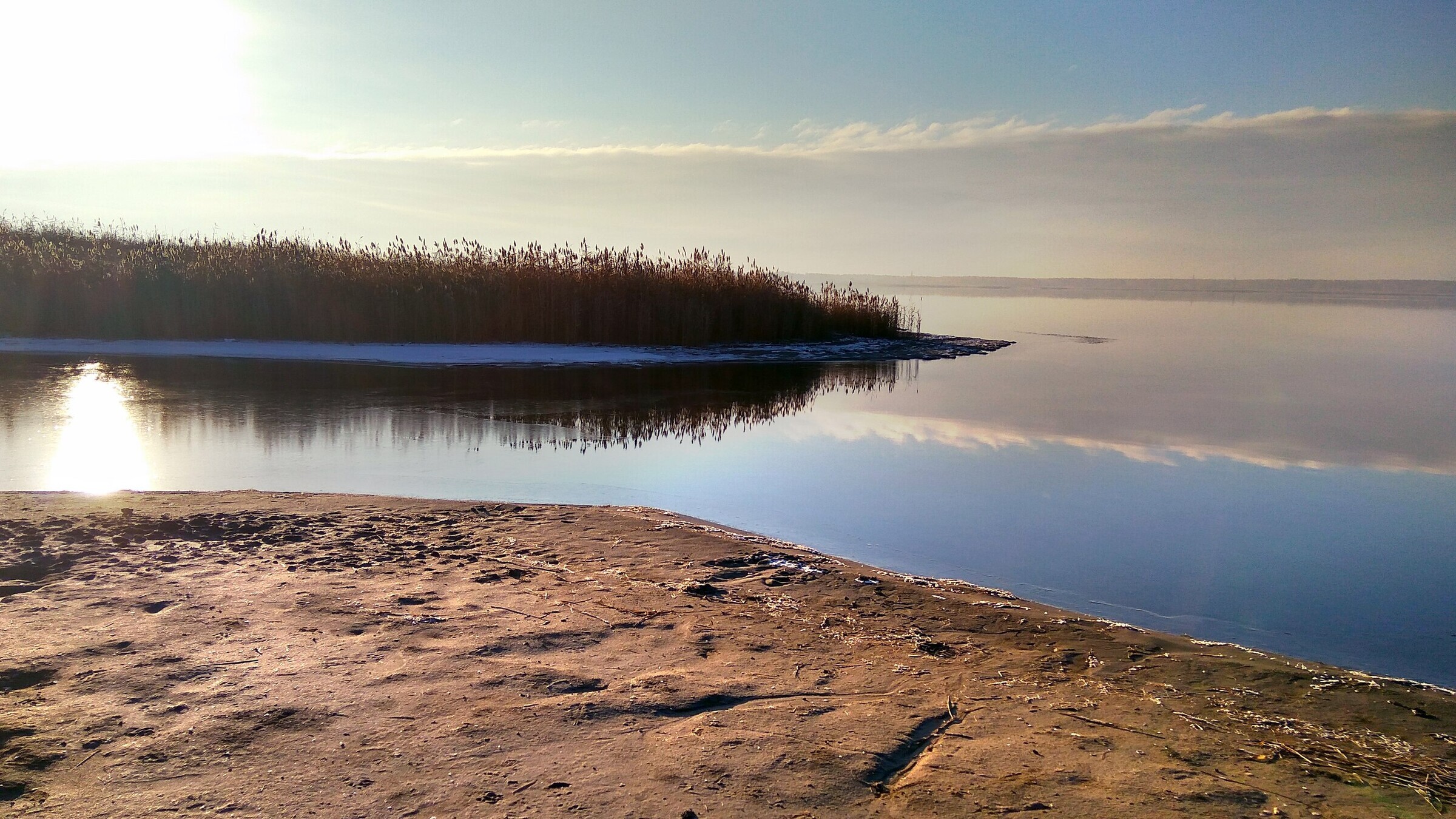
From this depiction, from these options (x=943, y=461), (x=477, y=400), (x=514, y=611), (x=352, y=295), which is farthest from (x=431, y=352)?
(x=514, y=611)

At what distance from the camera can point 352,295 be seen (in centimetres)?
1838

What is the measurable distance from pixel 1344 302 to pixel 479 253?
60.8m

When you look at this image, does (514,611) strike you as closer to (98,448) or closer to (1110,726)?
(1110,726)

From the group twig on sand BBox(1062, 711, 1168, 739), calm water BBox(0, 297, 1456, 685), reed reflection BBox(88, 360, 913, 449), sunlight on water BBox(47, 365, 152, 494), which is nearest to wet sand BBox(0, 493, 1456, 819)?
twig on sand BBox(1062, 711, 1168, 739)

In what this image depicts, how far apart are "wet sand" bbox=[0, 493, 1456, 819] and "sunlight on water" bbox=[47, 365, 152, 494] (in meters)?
Result: 1.68

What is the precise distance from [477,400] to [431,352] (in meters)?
5.79

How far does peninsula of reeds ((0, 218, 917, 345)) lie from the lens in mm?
17906

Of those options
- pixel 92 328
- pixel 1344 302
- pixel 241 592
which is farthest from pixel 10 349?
pixel 1344 302

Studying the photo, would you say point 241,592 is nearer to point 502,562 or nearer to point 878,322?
point 502,562

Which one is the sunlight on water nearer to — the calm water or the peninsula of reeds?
the calm water

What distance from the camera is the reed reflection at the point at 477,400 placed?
938 centimetres

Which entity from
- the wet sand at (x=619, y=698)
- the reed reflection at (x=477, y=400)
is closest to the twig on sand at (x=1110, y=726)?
Answer: the wet sand at (x=619, y=698)

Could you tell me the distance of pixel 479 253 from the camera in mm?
19656

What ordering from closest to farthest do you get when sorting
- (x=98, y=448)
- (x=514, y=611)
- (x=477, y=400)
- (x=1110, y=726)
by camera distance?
(x=1110, y=726), (x=514, y=611), (x=98, y=448), (x=477, y=400)
